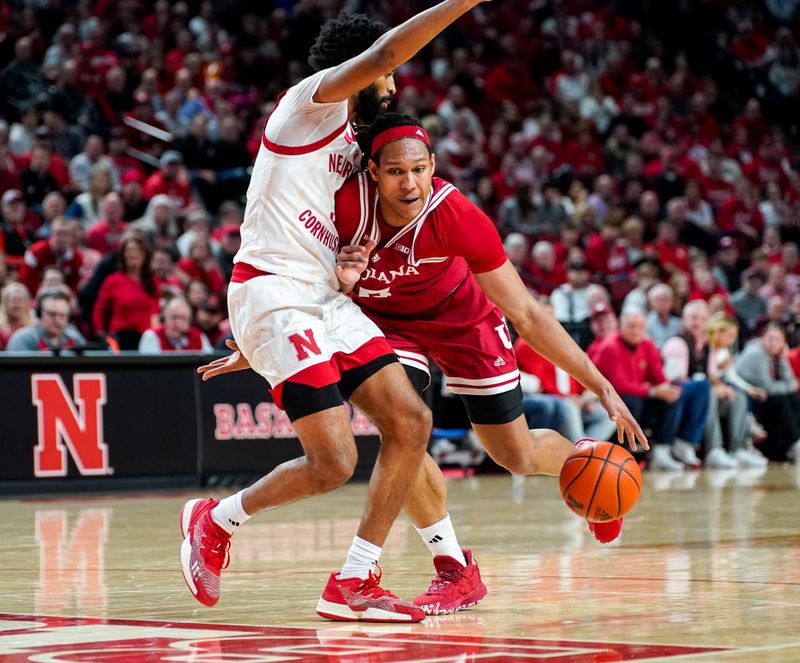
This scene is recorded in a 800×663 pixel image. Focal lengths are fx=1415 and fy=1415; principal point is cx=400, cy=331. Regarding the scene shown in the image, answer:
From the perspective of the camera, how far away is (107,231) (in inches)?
528

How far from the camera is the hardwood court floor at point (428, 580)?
3.87m

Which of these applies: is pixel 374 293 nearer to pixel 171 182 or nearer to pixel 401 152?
pixel 401 152

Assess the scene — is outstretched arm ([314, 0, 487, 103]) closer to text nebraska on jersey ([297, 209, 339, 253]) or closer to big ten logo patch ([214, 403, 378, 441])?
text nebraska on jersey ([297, 209, 339, 253])

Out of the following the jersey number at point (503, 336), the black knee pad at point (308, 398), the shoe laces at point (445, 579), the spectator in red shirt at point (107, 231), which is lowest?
the shoe laces at point (445, 579)

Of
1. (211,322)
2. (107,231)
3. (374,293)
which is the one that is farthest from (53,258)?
(374,293)

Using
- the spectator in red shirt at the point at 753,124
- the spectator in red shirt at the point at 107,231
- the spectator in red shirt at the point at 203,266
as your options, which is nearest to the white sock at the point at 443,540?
the spectator in red shirt at the point at 203,266

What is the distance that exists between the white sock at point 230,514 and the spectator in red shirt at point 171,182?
10.1m

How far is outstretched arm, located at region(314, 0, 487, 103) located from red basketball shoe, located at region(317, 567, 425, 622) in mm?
1601

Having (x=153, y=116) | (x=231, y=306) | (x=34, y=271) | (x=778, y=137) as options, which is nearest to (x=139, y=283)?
(x=34, y=271)

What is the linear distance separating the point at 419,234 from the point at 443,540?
1.12 meters

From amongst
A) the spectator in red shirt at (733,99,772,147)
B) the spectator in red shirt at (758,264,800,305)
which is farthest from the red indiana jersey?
the spectator in red shirt at (733,99,772,147)

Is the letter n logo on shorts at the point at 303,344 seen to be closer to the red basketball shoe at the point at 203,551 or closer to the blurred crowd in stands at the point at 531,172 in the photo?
the red basketball shoe at the point at 203,551

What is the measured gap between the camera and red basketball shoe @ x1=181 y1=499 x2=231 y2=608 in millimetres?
Answer: 4781

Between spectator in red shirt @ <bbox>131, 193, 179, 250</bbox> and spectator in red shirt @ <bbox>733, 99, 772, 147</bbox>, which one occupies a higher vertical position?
spectator in red shirt @ <bbox>733, 99, 772, 147</bbox>
